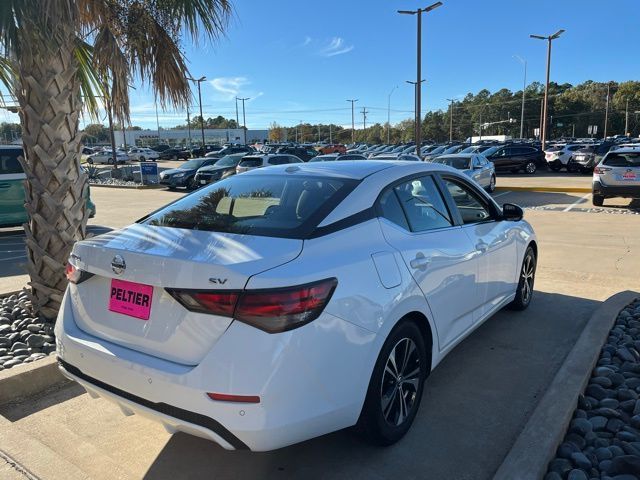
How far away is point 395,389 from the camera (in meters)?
2.93

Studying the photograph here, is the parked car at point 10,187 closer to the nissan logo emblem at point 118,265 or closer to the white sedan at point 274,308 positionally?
the white sedan at point 274,308

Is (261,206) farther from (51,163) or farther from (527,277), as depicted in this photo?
(527,277)

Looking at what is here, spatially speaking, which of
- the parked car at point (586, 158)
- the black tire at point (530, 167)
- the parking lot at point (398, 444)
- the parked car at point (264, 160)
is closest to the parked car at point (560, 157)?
the parked car at point (586, 158)

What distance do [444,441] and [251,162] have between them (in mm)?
19888

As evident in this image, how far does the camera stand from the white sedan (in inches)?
88.0

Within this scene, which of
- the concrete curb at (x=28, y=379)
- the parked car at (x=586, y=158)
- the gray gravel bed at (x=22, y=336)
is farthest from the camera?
the parked car at (x=586, y=158)

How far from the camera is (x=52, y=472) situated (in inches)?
106

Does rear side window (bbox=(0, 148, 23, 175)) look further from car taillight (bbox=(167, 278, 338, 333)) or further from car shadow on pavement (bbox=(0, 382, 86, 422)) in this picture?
car taillight (bbox=(167, 278, 338, 333))

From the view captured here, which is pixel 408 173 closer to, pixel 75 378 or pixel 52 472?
pixel 75 378

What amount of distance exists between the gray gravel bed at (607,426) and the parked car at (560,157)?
27.3 metres

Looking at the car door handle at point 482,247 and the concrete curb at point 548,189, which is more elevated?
the car door handle at point 482,247

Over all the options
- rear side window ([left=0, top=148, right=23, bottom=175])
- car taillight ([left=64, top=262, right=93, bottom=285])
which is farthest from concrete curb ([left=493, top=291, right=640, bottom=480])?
rear side window ([left=0, top=148, right=23, bottom=175])

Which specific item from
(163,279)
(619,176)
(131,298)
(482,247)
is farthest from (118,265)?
(619,176)

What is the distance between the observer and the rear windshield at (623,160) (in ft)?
43.5
